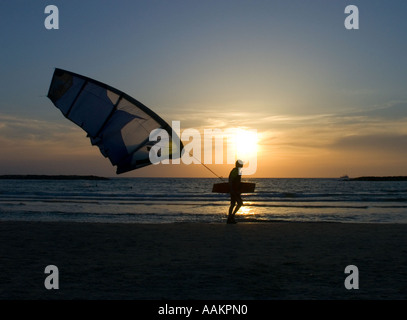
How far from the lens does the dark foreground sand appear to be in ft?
17.3

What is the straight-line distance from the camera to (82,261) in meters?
7.14

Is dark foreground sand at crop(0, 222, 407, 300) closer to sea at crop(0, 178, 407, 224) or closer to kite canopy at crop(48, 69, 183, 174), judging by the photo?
kite canopy at crop(48, 69, 183, 174)

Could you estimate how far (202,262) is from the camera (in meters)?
7.01

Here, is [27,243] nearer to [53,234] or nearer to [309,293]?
[53,234]

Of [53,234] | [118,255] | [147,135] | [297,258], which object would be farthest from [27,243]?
[297,258]

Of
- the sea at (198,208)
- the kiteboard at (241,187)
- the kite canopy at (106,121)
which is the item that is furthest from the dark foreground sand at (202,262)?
the sea at (198,208)

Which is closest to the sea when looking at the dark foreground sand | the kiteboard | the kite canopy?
the kiteboard

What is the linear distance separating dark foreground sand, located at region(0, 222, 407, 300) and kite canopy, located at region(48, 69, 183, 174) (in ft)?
5.75

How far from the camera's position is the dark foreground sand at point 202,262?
5273 mm

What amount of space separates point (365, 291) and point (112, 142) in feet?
18.9

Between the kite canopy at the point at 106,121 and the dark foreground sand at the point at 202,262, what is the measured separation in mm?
1752

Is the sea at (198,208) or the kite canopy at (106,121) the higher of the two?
the kite canopy at (106,121)

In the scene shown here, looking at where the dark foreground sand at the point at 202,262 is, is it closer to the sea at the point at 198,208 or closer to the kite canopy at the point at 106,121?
the kite canopy at the point at 106,121

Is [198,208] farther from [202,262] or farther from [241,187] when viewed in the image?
[202,262]
